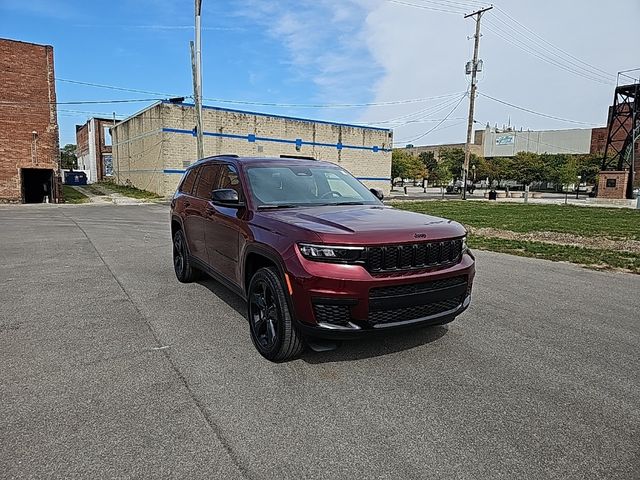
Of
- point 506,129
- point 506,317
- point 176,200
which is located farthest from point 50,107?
point 506,129

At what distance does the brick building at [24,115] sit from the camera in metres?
24.5

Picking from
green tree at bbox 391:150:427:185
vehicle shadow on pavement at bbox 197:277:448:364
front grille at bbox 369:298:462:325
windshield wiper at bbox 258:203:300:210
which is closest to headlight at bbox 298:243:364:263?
front grille at bbox 369:298:462:325

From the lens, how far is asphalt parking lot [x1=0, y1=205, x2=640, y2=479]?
100 inches

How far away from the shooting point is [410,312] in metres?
3.59

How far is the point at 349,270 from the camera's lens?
338 cm

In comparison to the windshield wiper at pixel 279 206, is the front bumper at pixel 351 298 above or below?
below

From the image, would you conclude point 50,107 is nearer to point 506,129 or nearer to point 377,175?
point 377,175

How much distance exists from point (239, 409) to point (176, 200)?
4.45 metres

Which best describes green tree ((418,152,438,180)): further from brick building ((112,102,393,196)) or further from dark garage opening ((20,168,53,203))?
dark garage opening ((20,168,53,203))

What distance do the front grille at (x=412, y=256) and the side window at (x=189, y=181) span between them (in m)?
3.69

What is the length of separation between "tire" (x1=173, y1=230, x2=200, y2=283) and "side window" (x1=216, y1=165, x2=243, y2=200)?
1483mm

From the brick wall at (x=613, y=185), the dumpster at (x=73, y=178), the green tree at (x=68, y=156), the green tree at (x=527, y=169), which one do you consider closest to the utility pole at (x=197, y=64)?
the brick wall at (x=613, y=185)

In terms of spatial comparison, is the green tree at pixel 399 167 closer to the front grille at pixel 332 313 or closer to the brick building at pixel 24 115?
the brick building at pixel 24 115

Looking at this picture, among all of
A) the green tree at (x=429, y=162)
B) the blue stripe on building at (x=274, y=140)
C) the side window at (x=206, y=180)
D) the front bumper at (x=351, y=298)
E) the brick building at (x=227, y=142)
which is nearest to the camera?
the front bumper at (x=351, y=298)
